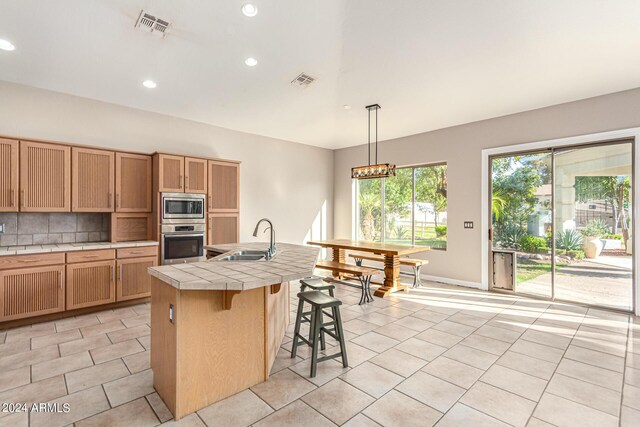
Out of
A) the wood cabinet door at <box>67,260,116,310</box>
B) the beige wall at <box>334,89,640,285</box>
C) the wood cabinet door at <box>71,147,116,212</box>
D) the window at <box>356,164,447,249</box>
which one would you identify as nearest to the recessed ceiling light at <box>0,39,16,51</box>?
the wood cabinet door at <box>71,147,116,212</box>

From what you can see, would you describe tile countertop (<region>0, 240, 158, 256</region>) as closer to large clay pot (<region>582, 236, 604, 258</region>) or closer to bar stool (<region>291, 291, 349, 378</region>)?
bar stool (<region>291, 291, 349, 378</region>)

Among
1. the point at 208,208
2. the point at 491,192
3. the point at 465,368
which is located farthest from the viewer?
the point at 491,192

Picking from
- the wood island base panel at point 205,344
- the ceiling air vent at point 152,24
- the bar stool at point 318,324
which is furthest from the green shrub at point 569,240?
the ceiling air vent at point 152,24

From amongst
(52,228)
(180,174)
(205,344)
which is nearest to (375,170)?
(180,174)

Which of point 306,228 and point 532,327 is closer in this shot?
point 532,327

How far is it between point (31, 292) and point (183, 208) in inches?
74.8

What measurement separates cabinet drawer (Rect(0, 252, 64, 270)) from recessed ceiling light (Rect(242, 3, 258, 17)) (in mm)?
3360

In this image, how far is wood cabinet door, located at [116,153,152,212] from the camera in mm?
4270

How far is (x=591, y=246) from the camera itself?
434 cm

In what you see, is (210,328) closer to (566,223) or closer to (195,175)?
(195,175)

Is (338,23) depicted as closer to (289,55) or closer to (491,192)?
(289,55)

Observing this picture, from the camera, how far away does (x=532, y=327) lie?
3582 millimetres

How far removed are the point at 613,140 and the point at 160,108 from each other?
6.32 metres

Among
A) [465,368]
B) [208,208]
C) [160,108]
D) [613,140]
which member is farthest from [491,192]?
[160,108]
